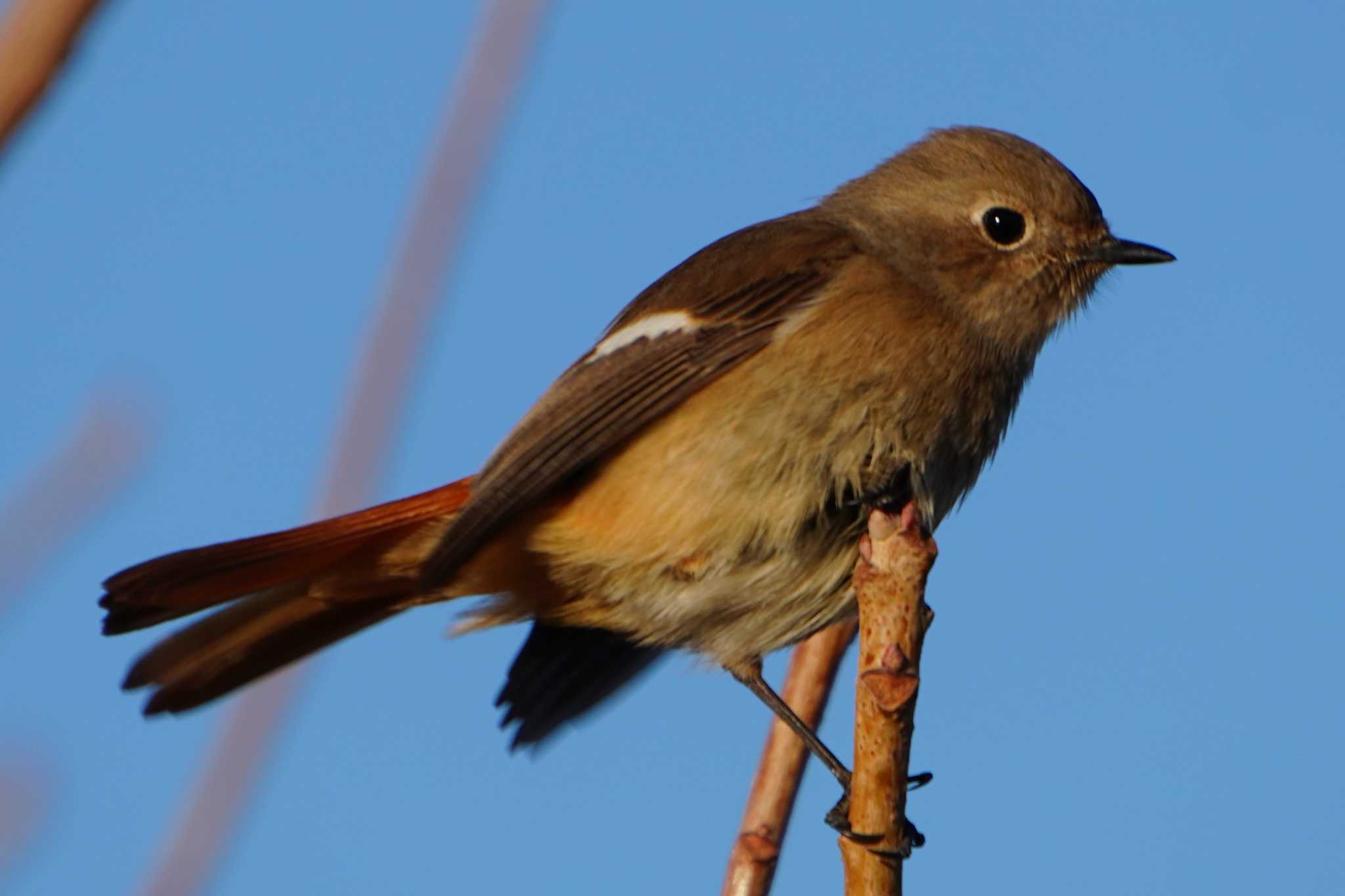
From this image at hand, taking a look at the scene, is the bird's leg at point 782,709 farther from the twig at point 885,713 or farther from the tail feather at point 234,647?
the tail feather at point 234,647

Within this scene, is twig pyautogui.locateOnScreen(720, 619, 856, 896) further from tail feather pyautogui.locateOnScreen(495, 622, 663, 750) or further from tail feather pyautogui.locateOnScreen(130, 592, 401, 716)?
tail feather pyautogui.locateOnScreen(130, 592, 401, 716)

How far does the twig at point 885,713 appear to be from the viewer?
7.56 feet

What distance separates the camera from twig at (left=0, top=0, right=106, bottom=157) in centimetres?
132

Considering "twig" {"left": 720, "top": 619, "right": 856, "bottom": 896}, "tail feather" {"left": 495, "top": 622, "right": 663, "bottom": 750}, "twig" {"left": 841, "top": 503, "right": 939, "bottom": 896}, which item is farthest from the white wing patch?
"twig" {"left": 841, "top": 503, "right": 939, "bottom": 896}

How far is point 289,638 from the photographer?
12.5 ft

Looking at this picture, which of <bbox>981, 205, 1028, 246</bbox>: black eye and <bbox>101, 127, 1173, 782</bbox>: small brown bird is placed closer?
<bbox>101, 127, 1173, 782</bbox>: small brown bird

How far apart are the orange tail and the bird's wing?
0.41ft

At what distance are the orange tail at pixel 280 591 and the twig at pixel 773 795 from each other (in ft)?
3.29

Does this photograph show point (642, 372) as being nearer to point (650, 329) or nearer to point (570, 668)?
point (650, 329)

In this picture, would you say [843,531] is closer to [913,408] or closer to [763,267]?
[913,408]

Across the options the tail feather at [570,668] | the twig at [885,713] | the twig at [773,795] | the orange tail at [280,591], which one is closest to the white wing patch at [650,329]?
the orange tail at [280,591]

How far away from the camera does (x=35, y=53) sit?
1.32 metres

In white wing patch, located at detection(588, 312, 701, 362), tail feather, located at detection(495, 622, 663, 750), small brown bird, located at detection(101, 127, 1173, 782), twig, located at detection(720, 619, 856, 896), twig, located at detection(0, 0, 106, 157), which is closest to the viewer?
twig, located at detection(0, 0, 106, 157)

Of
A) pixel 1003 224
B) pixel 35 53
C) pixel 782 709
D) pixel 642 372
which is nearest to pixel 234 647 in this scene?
pixel 642 372
